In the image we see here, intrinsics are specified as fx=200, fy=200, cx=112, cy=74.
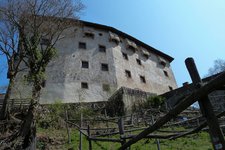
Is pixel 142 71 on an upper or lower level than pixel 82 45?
lower

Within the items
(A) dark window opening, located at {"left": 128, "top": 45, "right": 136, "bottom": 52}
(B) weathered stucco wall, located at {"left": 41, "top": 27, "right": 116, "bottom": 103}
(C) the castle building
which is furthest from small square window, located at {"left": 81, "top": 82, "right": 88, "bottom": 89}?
(A) dark window opening, located at {"left": 128, "top": 45, "right": 136, "bottom": 52}

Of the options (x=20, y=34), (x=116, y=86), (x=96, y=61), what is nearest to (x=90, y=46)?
(x=96, y=61)

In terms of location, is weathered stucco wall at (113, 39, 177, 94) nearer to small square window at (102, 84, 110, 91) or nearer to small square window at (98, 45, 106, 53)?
small square window at (98, 45, 106, 53)

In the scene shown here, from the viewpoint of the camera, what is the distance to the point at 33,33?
14.1 metres

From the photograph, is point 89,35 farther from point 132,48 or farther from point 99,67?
point 132,48

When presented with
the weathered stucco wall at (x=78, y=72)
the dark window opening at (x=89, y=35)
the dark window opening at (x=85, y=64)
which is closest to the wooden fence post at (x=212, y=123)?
the weathered stucco wall at (x=78, y=72)

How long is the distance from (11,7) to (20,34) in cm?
184

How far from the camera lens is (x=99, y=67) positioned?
22562 mm

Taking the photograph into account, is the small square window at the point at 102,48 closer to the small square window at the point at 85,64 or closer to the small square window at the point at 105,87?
the small square window at the point at 85,64

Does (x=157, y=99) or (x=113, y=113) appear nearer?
(x=113, y=113)

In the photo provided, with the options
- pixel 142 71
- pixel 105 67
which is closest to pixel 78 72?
pixel 105 67

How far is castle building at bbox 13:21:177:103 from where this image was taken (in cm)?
1958

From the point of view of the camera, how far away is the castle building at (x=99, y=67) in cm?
1958

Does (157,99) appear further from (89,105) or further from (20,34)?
(20,34)
